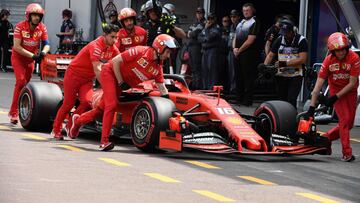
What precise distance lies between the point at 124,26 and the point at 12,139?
2.86m

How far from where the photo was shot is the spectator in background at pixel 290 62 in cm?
1872

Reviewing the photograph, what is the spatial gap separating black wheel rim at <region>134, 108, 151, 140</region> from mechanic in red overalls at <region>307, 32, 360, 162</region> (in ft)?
6.95

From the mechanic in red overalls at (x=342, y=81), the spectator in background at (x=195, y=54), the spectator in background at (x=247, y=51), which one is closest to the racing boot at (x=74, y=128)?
the mechanic in red overalls at (x=342, y=81)

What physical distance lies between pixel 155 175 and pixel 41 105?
4433 mm

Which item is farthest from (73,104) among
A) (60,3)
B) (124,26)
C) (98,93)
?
(60,3)

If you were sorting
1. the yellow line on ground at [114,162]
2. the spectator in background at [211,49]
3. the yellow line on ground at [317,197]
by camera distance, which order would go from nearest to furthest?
the yellow line on ground at [317,197], the yellow line on ground at [114,162], the spectator in background at [211,49]

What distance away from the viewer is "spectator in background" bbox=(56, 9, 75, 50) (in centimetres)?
3312

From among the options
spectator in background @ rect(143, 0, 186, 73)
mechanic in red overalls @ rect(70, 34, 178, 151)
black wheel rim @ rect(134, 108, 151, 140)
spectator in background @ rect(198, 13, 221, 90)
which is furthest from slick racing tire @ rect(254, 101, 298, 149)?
spectator in background @ rect(198, 13, 221, 90)

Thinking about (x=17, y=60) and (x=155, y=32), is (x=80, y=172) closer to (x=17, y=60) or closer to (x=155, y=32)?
(x=17, y=60)

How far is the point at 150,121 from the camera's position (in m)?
14.8

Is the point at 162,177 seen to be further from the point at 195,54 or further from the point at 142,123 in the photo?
the point at 195,54

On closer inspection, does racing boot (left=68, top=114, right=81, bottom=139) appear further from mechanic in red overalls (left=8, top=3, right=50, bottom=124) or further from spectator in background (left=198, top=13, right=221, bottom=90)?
spectator in background (left=198, top=13, right=221, bottom=90)

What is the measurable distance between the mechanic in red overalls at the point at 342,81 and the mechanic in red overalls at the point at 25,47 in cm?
449

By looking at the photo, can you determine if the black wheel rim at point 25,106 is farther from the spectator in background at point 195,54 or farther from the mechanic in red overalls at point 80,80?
the spectator in background at point 195,54
